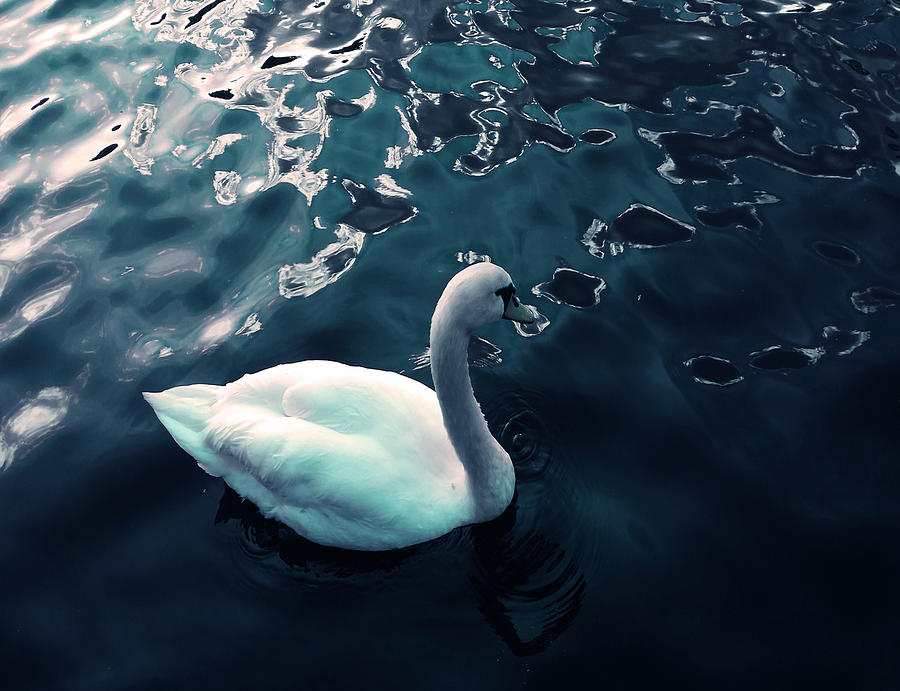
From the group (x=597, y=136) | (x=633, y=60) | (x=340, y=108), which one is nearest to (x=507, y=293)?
(x=597, y=136)

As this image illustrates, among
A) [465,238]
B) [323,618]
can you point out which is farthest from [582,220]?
[323,618]

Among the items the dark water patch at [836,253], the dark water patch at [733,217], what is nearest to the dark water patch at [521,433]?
the dark water patch at [733,217]

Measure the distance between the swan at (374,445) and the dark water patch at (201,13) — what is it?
616cm

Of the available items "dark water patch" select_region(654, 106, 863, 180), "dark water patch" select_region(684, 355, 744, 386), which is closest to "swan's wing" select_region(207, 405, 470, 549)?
"dark water patch" select_region(684, 355, 744, 386)

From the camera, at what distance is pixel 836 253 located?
7230 mm

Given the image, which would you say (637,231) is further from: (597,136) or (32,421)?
(32,421)

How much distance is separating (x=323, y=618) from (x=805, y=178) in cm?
548

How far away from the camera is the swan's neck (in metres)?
5.19

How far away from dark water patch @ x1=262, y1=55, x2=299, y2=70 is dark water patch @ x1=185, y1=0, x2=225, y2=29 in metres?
1.23

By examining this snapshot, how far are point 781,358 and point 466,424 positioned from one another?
2.62 meters

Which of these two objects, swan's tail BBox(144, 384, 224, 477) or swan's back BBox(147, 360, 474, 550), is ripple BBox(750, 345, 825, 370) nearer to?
swan's back BBox(147, 360, 474, 550)

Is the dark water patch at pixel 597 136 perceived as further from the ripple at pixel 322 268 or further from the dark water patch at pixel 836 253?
the ripple at pixel 322 268

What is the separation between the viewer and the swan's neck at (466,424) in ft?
17.0

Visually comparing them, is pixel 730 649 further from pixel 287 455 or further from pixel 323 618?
pixel 287 455
